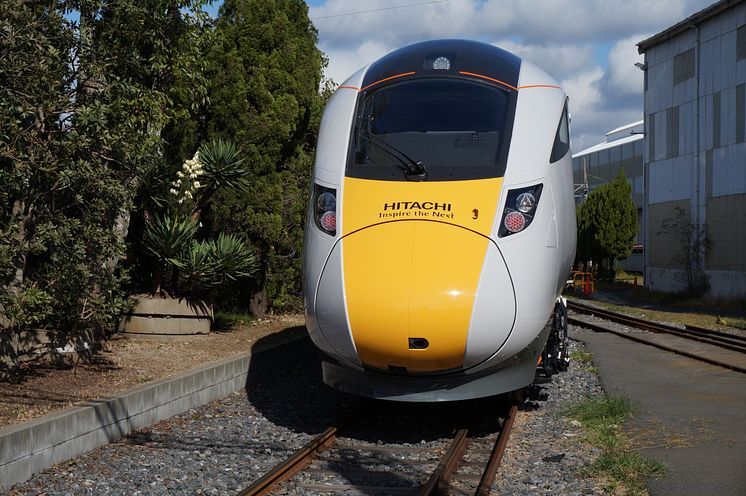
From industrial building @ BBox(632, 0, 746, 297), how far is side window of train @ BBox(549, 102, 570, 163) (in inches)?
834

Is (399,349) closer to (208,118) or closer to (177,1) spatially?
(177,1)

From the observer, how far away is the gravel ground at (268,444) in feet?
19.7

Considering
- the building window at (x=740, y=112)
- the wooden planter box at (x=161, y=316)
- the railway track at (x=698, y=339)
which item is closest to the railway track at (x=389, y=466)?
the wooden planter box at (x=161, y=316)

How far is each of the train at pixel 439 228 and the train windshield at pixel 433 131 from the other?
0.5 inches

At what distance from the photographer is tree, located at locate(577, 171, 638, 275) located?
42094 millimetres

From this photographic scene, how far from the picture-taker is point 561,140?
802cm

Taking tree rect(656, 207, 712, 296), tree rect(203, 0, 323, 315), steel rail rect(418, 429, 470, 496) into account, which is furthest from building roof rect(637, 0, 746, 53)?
steel rail rect(418, 429, 470, 496)

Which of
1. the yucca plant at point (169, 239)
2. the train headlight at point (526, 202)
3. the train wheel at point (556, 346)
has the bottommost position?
the train wheel at point (556, 346)

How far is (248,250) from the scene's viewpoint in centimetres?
1238

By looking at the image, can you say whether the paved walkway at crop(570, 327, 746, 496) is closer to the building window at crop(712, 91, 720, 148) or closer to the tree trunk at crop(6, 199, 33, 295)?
the tree trunk at crop(6, 199, 33, 295)

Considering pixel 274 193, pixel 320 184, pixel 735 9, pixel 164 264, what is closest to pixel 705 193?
pixel 735 9

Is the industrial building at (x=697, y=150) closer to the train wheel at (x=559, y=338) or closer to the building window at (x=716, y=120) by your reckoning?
the building window at (x=716, y=120)

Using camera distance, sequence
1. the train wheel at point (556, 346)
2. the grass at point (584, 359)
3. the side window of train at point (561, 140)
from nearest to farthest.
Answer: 1. the side window of train at point (561, 140)
2. the train wheel at point (556, 346)
3. the grass at point (584, 359)

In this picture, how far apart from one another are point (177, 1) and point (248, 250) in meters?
4.26
